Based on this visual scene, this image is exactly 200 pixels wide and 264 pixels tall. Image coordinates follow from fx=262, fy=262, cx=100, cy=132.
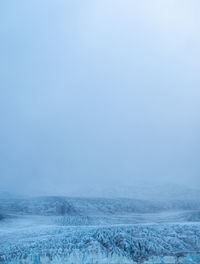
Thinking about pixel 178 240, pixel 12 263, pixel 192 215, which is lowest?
pixel 12 263

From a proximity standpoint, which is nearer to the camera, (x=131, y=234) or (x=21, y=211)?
(x=131, y=234)

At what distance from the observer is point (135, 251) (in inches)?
89.9

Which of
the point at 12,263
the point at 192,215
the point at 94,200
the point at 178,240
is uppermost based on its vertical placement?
the point at 94,200

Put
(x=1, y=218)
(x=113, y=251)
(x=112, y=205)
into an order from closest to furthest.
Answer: (x=113, y=251) → (x=1, y=218) → (x=112, y=205)

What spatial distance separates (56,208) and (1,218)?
1357mm

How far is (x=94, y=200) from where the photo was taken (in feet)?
20.9

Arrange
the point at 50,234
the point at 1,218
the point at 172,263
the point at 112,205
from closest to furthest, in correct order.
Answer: the point at 172,263 → the point at 50,234 → the point at 1,218 → the point at 112,205

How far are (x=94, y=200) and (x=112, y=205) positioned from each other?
554mm

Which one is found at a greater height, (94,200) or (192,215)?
(94,200)

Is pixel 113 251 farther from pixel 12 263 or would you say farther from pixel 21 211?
pixel 21 211

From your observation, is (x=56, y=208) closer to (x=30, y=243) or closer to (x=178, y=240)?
(x=30, y=243)

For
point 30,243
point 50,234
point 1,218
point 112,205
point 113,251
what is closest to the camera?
point 113,251

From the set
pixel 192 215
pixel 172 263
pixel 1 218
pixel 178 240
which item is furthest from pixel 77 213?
pixel 172 263

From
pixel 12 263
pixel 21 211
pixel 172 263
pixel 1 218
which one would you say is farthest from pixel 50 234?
pixel 21 211
